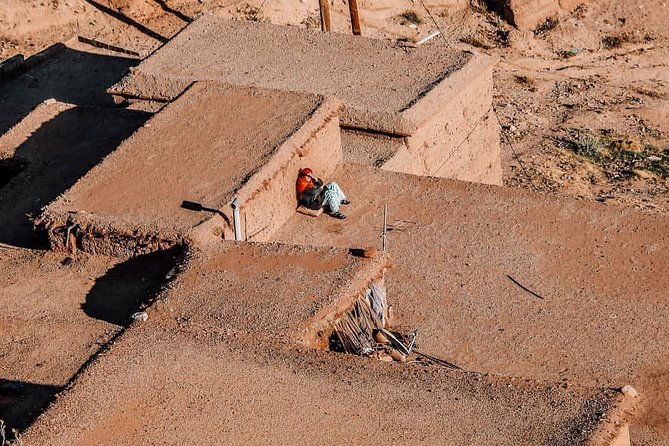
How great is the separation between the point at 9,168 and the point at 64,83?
330 cm

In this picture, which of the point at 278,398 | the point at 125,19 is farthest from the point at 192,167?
the point at 125,19

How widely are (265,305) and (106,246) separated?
1970mm

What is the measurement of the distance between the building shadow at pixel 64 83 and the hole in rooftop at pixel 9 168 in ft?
6.47

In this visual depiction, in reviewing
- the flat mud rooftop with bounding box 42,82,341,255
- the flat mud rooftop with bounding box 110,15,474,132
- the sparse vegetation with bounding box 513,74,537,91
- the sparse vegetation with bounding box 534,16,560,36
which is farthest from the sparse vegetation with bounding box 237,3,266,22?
the flat mud rooftop with bounding box 42,82,341,255

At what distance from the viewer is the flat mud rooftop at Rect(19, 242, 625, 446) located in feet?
27.4

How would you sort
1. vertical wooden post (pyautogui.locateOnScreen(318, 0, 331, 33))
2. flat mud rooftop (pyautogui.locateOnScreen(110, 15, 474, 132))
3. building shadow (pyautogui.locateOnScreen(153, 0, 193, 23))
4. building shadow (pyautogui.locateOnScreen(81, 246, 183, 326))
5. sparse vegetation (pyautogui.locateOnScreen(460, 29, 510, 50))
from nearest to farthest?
1. building shadow (pyautogui.locateOnScreen(81, 246, 183, 326))
2. flat mud rooftop (pyautogui.locateOnScreen(110, 15, 474, 132))
3. vertical wooden post (pyautogui.locateOnScreen(318, 0, 331, 33))
4. building shadow (pyautogui.locateOnScreen(153, 0, 193, 23))
5. sparse vegetation (pyautogui.locateOnScreen(460, 29, 510, 50))

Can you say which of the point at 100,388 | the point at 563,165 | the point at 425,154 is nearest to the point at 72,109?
the point at 425,154

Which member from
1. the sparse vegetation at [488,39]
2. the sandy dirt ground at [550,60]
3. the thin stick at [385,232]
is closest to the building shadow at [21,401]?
the thin stick at [385,232]

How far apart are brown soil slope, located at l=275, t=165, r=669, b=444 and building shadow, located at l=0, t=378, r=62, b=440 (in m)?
3.07

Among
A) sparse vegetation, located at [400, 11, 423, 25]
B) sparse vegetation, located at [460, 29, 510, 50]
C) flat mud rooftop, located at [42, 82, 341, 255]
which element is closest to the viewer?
flat mud rooftop, located at [42, 82, 341, 255]

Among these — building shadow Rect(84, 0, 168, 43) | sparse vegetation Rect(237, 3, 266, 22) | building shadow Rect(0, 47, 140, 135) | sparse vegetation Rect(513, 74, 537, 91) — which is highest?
building shadow Rect(0, 47, 140, 135)

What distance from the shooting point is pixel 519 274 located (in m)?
11.5

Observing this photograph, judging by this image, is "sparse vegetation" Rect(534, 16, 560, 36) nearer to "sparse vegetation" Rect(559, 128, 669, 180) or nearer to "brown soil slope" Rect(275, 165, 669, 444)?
"sparse vegetation" Rect(559, 128, 669, 180)

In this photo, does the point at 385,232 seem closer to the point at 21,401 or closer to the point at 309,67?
the point at 309,67
